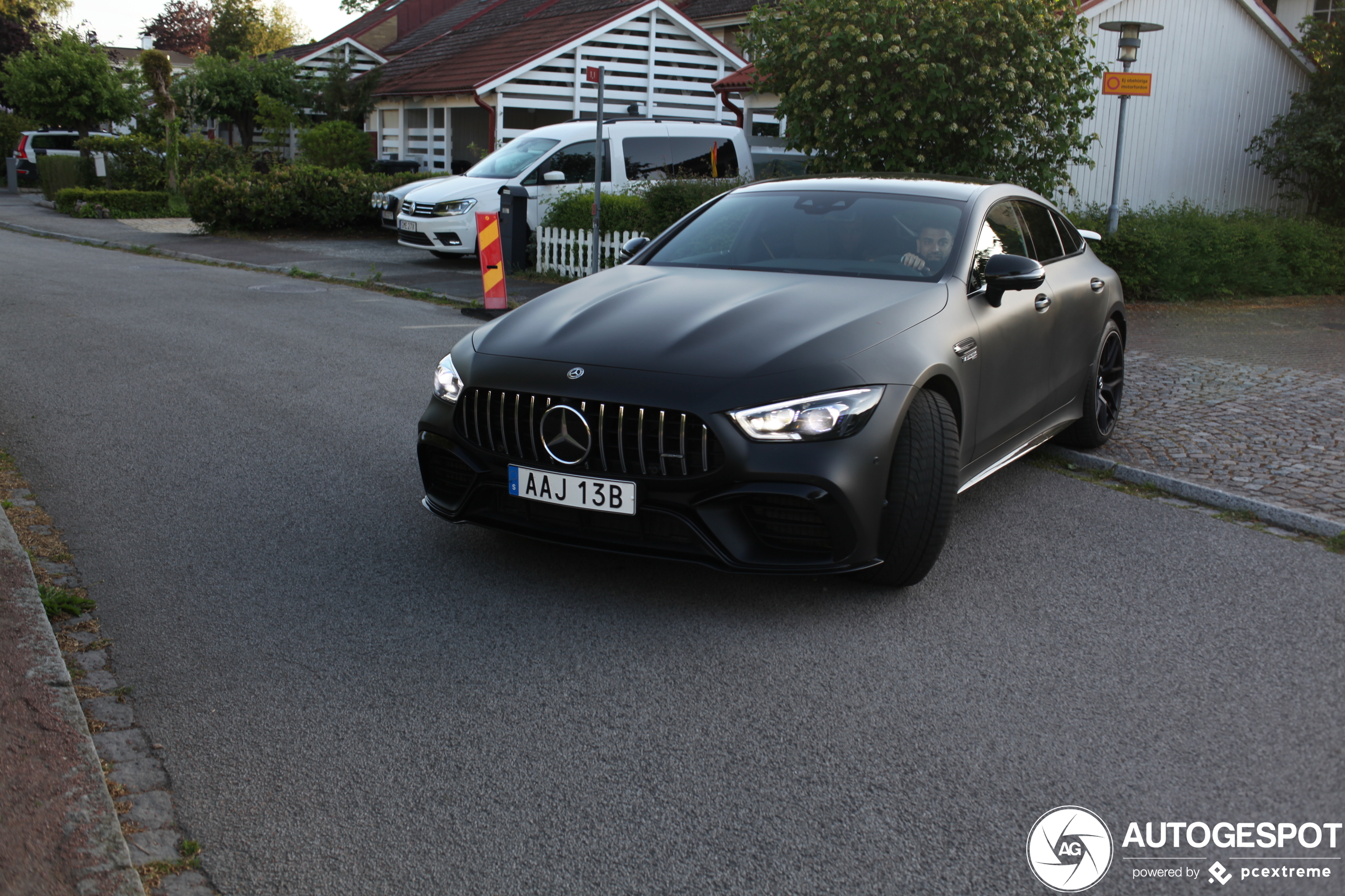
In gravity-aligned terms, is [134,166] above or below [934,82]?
below

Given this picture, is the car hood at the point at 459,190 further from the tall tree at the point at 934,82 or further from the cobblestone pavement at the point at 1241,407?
the cobblestone pavement at the point at 1241,407

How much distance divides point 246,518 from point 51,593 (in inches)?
45.0

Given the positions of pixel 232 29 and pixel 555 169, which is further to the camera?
pixel 232 29

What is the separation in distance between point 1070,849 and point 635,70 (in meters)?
27.3

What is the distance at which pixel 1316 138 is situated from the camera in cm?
1980

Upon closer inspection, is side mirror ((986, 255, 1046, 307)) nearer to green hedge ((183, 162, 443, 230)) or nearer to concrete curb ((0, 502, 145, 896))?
concrete curb ((0, 502, 145, 896))

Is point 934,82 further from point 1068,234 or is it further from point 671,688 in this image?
point 671,688

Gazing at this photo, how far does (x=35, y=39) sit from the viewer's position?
4244 centimetres

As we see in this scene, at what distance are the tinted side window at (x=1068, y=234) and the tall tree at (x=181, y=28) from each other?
8671cm

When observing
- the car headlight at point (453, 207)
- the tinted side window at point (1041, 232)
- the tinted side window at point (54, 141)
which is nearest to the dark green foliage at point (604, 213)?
the car headlight at point (453, 207)

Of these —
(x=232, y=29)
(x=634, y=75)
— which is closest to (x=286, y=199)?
(x=634, y=75)

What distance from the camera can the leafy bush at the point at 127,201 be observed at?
25.6 metres

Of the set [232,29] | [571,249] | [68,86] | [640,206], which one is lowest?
[571,249]

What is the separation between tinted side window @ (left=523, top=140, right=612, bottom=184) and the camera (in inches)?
666
